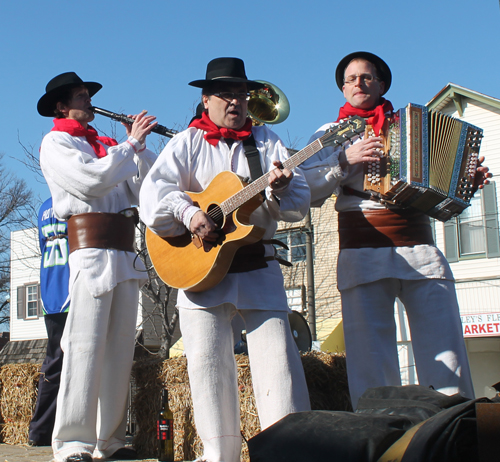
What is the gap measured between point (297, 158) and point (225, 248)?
2.04 ft

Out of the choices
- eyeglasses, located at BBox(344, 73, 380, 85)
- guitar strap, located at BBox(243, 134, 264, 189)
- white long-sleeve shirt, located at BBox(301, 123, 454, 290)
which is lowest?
white long-sleeve shirt, located at BBox(301, 123, 454, 290)

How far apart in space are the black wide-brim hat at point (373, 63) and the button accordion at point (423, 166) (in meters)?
0.52

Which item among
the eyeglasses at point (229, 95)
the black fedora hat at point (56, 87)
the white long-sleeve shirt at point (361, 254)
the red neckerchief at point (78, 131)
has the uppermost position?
the black fedora hat at point (56, 87)

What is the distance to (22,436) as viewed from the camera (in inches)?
197

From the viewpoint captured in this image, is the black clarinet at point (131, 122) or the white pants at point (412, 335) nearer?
the white pants at point (412, 335)

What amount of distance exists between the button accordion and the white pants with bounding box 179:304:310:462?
37.9 inches

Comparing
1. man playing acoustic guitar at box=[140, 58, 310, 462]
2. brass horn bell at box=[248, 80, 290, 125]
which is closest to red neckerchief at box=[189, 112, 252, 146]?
man playing acoustic guitar at box=[140, 58, 310, 462]

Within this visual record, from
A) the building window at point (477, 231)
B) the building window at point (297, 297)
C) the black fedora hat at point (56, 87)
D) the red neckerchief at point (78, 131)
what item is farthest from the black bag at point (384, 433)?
the building window at point (297, 297)

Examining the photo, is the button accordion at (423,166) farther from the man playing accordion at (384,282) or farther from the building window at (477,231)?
the building window at (477,231)

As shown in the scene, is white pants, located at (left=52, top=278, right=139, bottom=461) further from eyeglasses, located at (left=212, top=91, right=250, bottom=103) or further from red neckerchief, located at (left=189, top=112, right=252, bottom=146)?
eyeglasses, located at (left=212, top=91, right=250, bottom=103)

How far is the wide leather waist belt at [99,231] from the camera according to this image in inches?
153

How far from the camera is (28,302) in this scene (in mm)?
28094

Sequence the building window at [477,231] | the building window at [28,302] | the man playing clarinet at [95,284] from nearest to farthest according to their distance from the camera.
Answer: the man playing clarinet at [95,284] < the building window at [477,231] < the building window at [28,302]

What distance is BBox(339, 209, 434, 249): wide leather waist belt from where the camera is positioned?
358 centimetres
